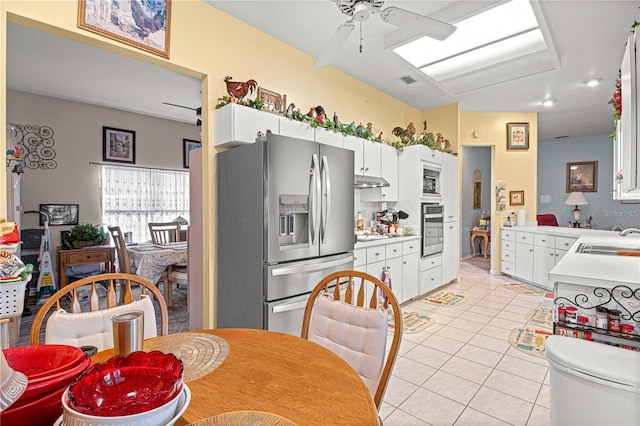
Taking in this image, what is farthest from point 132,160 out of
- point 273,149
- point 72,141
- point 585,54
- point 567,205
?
point 567,205

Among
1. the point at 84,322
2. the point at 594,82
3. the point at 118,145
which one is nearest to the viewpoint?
the point at 84,322

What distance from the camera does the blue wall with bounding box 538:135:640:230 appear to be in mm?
7301

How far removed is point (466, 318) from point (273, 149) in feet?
9.54

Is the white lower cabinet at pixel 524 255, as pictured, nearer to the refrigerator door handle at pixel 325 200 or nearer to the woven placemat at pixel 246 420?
the refrigerator door handle at pixel 325 200

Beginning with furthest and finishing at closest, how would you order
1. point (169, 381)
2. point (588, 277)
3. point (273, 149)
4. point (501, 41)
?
point (501, 41) < point (273, 149) < point (588, 277) < point (169, 381)

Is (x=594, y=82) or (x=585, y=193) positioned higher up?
(x=594, y=82)

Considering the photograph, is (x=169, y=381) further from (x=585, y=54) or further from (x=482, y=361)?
(x=585, y=54)

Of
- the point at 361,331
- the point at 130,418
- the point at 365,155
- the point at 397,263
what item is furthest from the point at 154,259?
the point at 130,418

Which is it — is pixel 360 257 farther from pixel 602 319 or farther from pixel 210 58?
pixel 210 58

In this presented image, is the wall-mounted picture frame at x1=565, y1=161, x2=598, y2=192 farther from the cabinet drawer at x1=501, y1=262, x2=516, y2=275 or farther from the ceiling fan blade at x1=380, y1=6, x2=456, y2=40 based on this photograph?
the ceiling fan blade at x1=380, y1=6, x2=456, y2=40

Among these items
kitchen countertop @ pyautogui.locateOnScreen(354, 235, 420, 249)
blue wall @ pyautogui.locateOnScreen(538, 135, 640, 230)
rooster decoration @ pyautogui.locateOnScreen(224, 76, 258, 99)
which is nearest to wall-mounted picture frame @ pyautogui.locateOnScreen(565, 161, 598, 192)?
blue wall @ pyautogui.locateOnScreen(538, 135, 640, 230)

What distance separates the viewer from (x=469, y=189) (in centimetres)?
772

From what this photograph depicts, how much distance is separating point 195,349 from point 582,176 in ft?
31.1

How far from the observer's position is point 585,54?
140 inches
